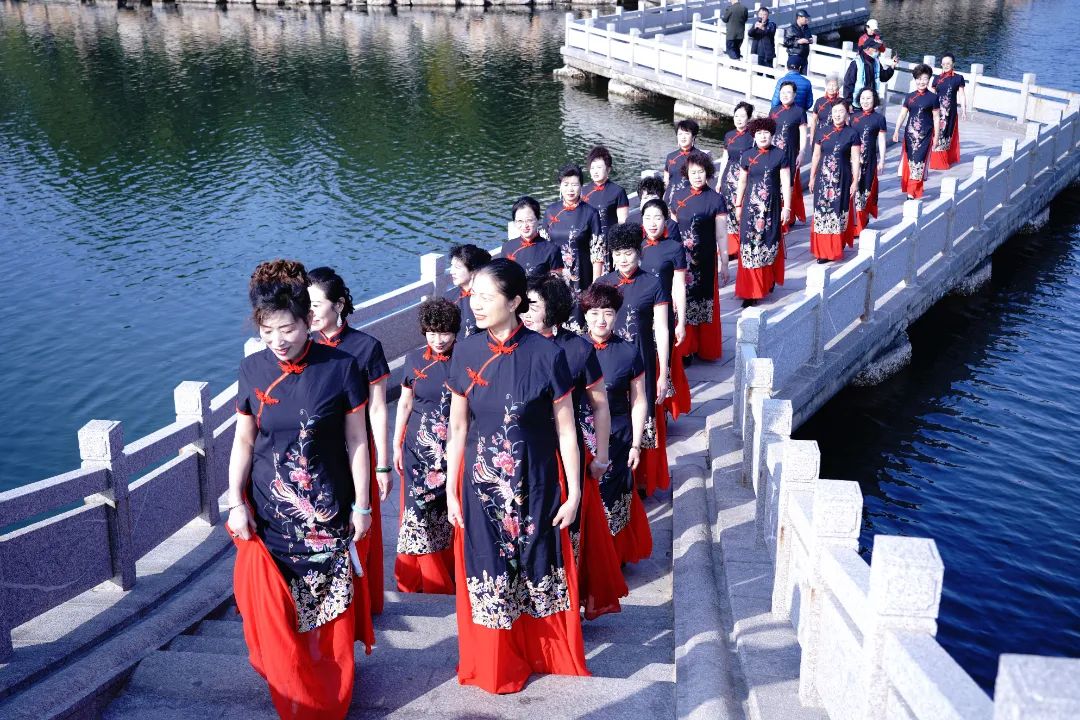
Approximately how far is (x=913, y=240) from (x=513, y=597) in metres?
8.53

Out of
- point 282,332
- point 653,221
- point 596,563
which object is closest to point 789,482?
point 596,563

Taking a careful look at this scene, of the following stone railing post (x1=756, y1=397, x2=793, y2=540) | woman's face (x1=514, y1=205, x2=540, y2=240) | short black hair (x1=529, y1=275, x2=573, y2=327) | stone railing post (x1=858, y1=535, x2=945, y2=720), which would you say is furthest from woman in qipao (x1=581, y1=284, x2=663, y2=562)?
stone railing post (x1=858, y1=535, x2=945, y2=720)

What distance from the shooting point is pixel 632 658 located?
18.7ft

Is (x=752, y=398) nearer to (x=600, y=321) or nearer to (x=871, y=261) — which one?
(x=600, y=321)

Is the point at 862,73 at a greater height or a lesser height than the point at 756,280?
greater

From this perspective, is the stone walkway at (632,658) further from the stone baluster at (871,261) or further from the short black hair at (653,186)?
the stone baluster at (871,261)

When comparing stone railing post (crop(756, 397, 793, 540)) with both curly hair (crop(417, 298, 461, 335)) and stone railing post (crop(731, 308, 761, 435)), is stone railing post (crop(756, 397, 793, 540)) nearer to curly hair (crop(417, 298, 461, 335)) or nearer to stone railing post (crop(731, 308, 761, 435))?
stone railing post (crop(731, 308, 761, 435))

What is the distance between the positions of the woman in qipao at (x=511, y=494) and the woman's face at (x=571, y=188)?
4.20 metres

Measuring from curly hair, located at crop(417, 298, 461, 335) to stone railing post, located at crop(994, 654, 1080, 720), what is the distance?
154 inches

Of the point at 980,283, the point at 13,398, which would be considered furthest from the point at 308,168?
the point at 980,283

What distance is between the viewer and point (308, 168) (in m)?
23.5

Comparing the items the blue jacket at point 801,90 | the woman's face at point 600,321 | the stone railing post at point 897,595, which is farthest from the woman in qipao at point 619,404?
the blue jacket at point 801,90

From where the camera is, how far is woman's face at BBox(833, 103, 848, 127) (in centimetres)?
1280

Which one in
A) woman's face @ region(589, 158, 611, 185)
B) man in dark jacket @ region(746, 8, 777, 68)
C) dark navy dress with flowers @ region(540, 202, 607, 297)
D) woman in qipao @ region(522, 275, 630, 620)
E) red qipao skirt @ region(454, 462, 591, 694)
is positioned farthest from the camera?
man in dark jacket @ region(746, 8, 777, 68)
